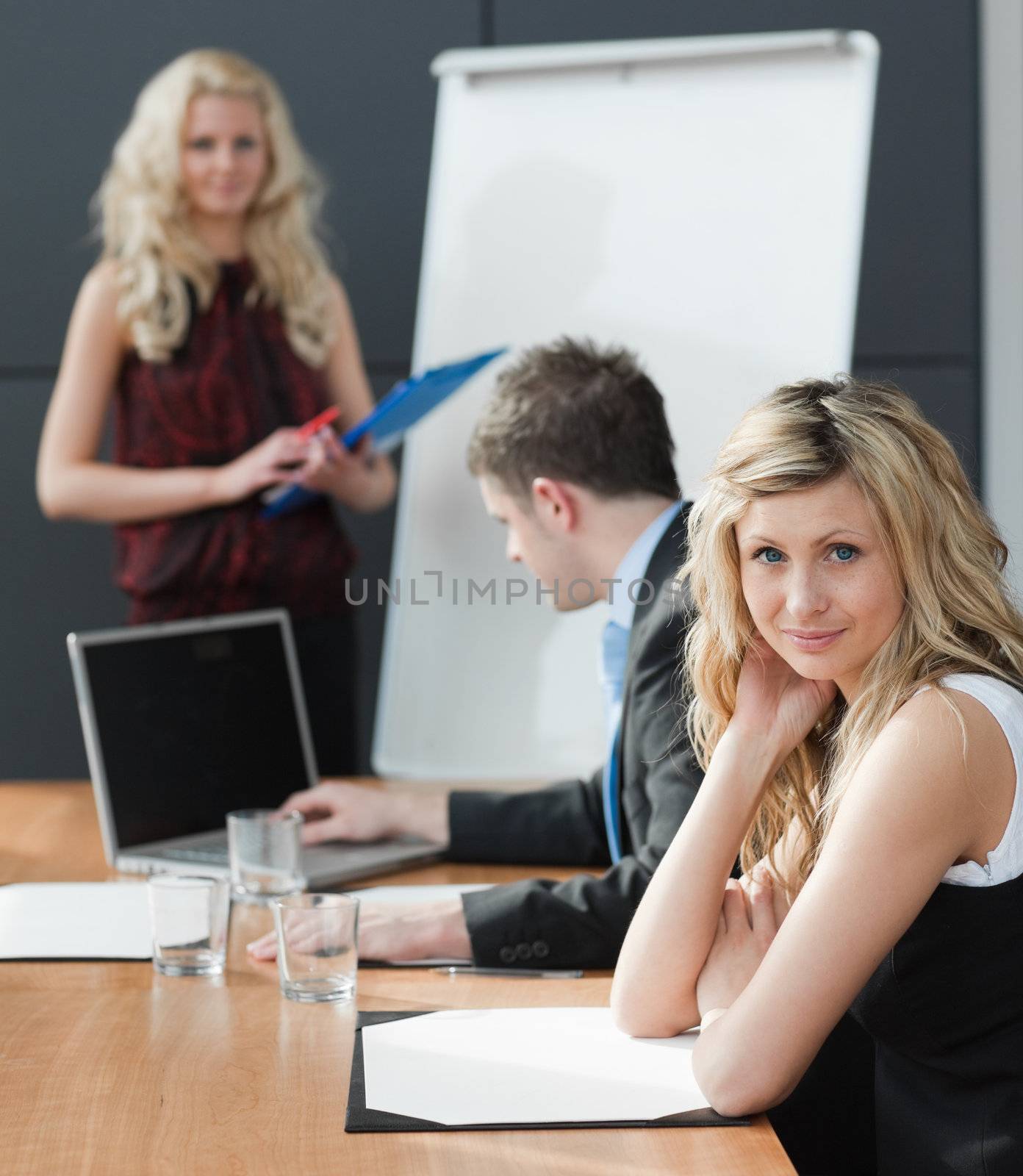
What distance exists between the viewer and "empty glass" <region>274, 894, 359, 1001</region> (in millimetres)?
1128

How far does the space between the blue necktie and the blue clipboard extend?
584 mm

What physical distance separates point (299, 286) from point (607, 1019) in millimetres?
1711

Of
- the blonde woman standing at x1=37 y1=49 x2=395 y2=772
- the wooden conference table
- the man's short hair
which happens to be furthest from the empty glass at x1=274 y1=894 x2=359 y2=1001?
the blonde woman standing at x1=37 y1=49 x2=395 y2=772

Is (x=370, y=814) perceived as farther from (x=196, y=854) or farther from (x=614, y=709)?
(x=614, y=709)

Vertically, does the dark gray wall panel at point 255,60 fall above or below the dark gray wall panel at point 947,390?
above

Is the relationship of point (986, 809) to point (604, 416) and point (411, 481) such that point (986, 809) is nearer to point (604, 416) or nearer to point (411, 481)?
point (604, 416)

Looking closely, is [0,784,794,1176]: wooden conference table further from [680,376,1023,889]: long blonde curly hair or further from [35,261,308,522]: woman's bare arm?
[35,261,308,522]: woman's bare arm

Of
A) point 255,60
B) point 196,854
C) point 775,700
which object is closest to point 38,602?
point 255,60

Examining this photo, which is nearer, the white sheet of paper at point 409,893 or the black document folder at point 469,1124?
the black document folder at point 469,1124

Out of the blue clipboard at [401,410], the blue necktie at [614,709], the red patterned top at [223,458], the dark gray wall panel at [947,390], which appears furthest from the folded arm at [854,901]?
the dark gray wall panel at [947,390]

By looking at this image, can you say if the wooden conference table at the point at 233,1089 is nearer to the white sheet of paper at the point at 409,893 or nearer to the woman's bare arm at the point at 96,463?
the white sheet of paper at the point at 409,893

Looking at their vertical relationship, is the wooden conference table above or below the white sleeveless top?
below

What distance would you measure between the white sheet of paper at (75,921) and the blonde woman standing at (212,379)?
943mm

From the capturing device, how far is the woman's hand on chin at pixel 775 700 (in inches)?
45.6
